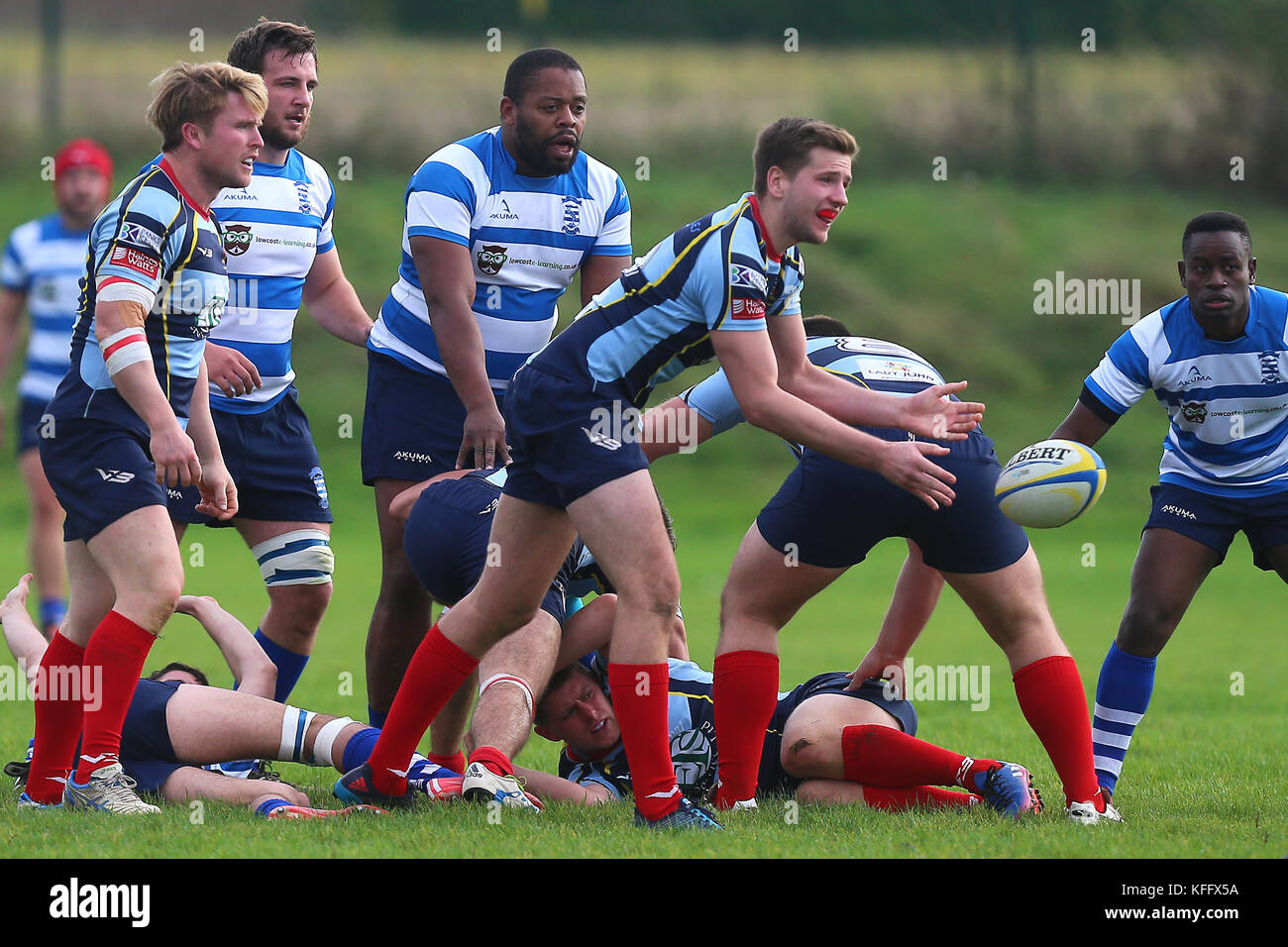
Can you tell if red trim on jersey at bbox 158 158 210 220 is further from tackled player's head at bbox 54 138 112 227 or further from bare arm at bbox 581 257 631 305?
tackled player's head at bbox 54 138 112 227

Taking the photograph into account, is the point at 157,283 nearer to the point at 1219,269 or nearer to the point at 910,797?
the point at 910,797

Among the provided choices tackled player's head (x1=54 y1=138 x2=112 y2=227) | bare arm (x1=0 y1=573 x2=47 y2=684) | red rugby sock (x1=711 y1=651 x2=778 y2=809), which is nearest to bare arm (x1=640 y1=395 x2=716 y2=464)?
red rugby sock (x1=711 y1=651 x2=778 y2=809)

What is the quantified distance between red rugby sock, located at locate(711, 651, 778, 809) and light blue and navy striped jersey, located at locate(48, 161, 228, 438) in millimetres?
1978

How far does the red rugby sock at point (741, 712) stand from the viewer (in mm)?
5023

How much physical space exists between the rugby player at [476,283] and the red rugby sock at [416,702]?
1.09 meters

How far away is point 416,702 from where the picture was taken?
482 cm

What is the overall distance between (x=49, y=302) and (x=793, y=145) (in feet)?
23.0

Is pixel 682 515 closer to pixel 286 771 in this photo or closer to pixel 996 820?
pixel 286 771

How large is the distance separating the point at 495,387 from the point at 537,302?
0.38 metres

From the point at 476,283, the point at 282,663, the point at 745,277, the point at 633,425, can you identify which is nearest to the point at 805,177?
the point at 745,277

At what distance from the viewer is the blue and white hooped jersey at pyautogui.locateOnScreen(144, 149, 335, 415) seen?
6.09m

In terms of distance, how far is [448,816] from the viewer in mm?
4711
